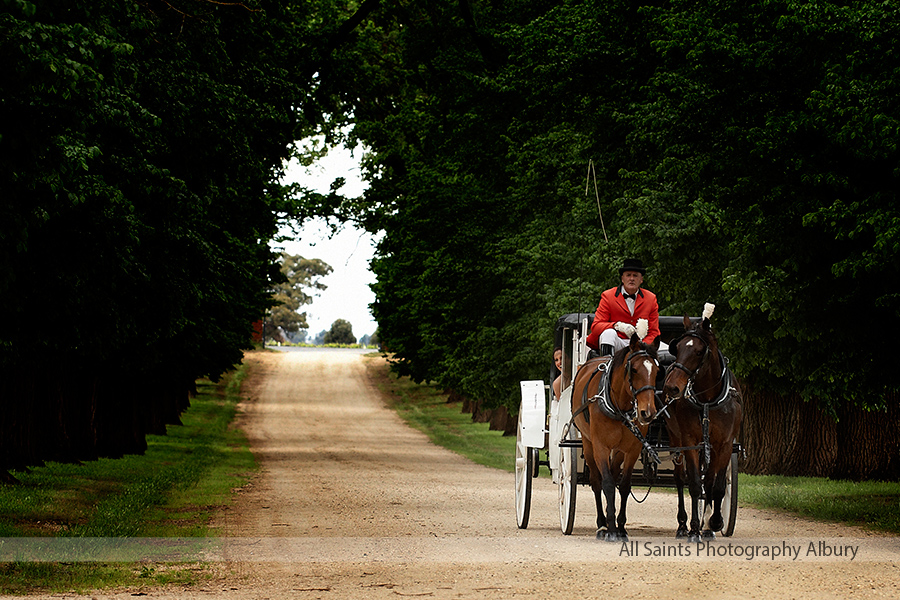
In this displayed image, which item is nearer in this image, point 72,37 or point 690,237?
point 72,37

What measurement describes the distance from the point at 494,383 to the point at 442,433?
16685mm

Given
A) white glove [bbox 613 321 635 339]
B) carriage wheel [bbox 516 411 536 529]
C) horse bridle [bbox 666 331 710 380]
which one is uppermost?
white glove [bbox 613 321 635 339]

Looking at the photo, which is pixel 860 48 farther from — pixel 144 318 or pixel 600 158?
pixel 144 318

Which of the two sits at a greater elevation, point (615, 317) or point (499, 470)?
point (615, 317)

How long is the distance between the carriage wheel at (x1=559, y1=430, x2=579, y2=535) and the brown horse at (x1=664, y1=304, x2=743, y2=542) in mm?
1095

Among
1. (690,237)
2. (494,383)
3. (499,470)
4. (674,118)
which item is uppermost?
(674,118)

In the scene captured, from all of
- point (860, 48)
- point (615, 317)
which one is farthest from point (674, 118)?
point (615, 317)

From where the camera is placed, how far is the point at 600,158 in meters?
24.6

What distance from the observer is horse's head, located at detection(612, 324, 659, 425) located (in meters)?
11.5

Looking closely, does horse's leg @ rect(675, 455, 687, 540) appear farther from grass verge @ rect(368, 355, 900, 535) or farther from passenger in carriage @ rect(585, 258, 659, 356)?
grass verge @ rect(368, 355, 900, 535)

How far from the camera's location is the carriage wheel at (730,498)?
502 inches

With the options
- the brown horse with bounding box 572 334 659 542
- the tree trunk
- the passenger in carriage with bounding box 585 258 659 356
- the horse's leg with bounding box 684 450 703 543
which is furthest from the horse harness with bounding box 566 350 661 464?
the tree trunk

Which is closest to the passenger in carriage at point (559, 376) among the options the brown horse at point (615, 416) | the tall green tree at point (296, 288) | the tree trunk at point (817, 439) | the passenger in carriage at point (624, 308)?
the passenger in carriage at point (624, 308)

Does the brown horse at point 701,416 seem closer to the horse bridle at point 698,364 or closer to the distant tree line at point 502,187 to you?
the horse bridle at point 698,364
